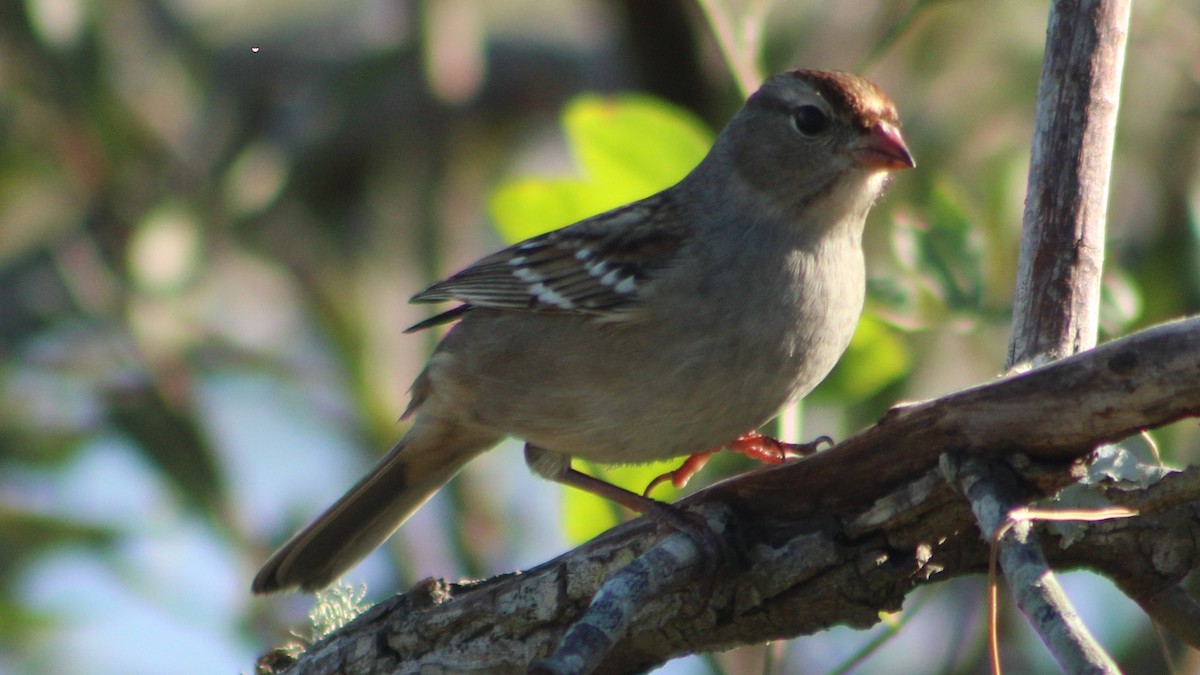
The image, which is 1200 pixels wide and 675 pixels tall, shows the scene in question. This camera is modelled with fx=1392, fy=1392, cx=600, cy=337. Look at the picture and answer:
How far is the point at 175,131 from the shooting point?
6043mm

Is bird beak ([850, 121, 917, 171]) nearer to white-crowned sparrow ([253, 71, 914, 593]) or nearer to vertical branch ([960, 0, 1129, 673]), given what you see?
white-crowned sparrow ([253, 71, 914, 593])

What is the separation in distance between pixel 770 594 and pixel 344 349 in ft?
10.8

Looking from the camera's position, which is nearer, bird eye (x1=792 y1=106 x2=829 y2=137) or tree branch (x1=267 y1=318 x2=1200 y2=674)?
tree branch (x1=267 y1=318 x2=1200 y2=674)

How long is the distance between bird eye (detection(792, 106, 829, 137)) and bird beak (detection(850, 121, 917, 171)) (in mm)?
132

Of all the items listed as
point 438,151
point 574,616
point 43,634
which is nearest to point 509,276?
point 574,616

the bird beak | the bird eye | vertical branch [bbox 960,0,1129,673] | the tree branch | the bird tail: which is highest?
the bird eye

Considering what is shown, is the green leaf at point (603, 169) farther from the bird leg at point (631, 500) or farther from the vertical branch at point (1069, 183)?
the vertical branch at point (1069, 183)

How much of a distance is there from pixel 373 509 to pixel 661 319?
120cm

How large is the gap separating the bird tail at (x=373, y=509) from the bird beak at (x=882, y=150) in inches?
53.2

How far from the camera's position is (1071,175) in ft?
9.37

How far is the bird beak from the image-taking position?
137 inches

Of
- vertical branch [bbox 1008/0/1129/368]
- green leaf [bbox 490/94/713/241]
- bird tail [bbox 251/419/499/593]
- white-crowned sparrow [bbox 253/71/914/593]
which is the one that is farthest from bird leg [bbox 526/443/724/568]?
vertical branch [bbox 1008/0/1129/368]

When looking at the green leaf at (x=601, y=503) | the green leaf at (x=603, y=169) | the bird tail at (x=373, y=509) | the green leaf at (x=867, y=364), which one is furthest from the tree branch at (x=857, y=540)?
the green leaf at (x=603, y=169)

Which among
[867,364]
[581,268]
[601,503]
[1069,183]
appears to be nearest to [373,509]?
[601,503]
